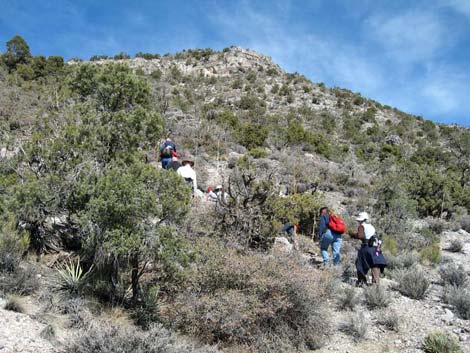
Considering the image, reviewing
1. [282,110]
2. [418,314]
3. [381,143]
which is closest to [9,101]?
[418,314]

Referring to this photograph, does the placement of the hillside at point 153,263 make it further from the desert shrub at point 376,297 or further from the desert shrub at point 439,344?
the desert shrub at point 439,344

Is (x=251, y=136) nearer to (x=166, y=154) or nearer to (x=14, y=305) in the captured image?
(x=166, y=154)

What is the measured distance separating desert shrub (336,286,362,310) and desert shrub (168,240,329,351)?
101cm

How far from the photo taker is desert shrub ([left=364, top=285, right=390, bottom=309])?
24.4 feet

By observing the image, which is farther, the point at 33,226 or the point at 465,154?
the point at 465,154

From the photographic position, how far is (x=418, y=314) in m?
7.32

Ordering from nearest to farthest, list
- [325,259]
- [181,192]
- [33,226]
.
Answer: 1. [181,192]
2. [33,226]
3. [325,259]

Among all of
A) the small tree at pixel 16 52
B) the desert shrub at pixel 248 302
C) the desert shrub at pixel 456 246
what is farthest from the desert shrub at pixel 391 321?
the small tree at pixel 16 52

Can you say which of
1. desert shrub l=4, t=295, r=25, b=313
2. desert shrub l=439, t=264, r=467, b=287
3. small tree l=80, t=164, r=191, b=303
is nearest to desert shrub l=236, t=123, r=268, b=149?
desert shrub l=439, t=264, r=467, b=287

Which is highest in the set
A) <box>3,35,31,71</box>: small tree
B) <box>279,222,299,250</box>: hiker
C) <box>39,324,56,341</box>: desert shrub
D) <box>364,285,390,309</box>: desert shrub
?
<box>3,35,31,71</box>: small tree

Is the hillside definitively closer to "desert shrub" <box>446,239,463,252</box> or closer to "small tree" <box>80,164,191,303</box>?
"small tree" <box>80,164,191,303</box>

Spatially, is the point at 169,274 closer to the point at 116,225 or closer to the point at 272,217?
the point at 116,225

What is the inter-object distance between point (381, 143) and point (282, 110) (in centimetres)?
778

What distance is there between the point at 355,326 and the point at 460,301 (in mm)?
2170
